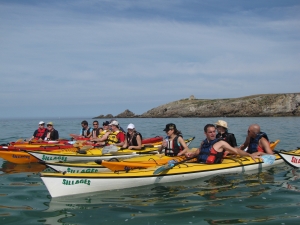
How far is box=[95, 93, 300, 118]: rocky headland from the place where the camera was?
6846 cm

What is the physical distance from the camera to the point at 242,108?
238 ft

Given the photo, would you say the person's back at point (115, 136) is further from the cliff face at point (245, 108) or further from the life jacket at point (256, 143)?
the cliff face at point (245, 108)

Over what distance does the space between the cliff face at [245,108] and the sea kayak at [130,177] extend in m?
61.6

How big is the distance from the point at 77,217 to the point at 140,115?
85.7m

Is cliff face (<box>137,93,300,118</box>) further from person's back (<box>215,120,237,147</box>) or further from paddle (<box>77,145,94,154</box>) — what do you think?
person's back (<box>215,120,237,147</box>)

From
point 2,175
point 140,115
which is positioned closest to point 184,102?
point 140,115

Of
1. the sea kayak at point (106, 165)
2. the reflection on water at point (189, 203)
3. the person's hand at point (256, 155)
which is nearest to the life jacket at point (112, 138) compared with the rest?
the sea kayak at point (106, 165)

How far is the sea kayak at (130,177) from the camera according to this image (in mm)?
7359

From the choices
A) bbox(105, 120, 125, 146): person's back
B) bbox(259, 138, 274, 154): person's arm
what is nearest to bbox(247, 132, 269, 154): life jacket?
bbox(259, 138, 274, 154): person's arm

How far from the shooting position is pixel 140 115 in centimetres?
9206

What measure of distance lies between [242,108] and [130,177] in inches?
2670

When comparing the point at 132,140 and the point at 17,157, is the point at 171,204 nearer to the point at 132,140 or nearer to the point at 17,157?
the point at 132,140

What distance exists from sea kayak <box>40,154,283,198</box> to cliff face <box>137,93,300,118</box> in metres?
61.6

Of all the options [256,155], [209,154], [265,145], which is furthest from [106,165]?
[265,145]
